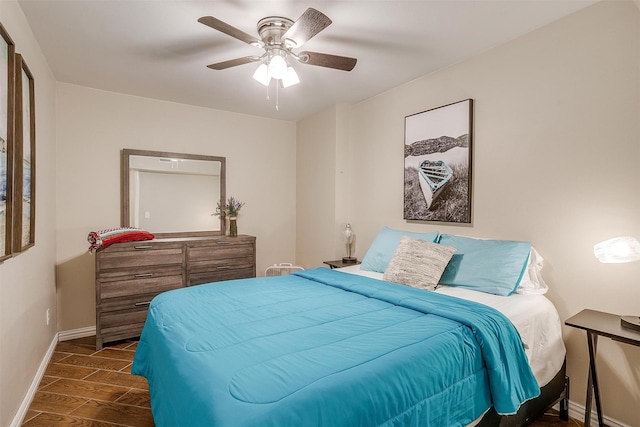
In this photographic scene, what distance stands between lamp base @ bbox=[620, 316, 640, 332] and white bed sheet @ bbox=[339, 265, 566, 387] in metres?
0.35

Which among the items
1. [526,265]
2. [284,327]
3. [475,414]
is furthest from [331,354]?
[526,265]

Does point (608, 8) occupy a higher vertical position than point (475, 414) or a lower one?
higher

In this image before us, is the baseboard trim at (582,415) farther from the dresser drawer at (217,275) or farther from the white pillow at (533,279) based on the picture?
the dresser drawer at (217,275)

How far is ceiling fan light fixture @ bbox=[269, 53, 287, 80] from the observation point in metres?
2.18

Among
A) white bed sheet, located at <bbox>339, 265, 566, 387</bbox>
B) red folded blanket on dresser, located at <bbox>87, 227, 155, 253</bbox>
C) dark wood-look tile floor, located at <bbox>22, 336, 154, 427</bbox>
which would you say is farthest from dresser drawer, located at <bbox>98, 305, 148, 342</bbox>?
white bed sheet, located at <bbox>339, 265, 566, 387</bbox>

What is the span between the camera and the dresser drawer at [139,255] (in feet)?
10.5

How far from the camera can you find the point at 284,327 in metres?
1.70

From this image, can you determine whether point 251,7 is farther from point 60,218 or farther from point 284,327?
point 60,218

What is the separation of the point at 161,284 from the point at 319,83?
8.33 feet

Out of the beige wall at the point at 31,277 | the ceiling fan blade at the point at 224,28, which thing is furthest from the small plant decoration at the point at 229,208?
the ceiling fan blade at the point at 224,28

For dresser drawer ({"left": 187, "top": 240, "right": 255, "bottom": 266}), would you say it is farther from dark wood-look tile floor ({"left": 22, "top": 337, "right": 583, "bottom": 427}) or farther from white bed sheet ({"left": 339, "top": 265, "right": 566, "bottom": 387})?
white bed sheet ({"left": 339, "top": 265, "right": 566, "bottom": 387})

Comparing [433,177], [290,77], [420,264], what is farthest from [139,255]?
[433,177]

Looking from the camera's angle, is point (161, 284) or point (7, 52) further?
point (161, 284)

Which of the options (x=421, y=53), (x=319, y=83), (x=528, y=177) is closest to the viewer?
(x=528, y=177)
